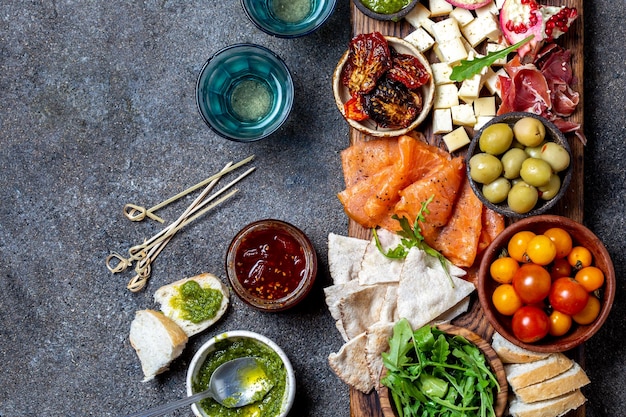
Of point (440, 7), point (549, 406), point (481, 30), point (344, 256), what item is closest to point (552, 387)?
point (549, 406)

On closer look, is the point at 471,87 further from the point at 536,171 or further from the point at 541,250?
the point at 541,250

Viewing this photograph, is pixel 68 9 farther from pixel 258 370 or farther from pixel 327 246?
pixel 258 370

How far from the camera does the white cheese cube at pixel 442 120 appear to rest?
2.41m

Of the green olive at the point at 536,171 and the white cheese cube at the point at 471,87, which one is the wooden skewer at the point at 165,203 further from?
the green olive at the point at 536,171

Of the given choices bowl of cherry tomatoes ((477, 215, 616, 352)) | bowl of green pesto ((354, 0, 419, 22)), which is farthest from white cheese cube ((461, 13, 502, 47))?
bowl of cherry tomatoes ((477, 215, 616, 352))

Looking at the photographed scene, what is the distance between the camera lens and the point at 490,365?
2.20 meters

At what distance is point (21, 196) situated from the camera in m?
2.67

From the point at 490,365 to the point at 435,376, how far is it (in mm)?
184

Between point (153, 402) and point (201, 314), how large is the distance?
1.39 ft

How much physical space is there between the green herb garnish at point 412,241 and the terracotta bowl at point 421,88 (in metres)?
0.27

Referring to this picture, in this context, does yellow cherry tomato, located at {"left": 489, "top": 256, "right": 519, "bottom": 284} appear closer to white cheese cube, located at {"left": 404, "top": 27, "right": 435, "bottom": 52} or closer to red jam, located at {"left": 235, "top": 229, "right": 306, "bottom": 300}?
red jam, located at {"left": 235, "top": 229, "right": 306, "bottom": 300}

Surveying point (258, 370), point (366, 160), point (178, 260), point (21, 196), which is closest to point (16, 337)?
point (21, 196)

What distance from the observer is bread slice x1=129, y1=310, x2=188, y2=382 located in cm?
246

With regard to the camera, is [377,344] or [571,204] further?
[571,204]
